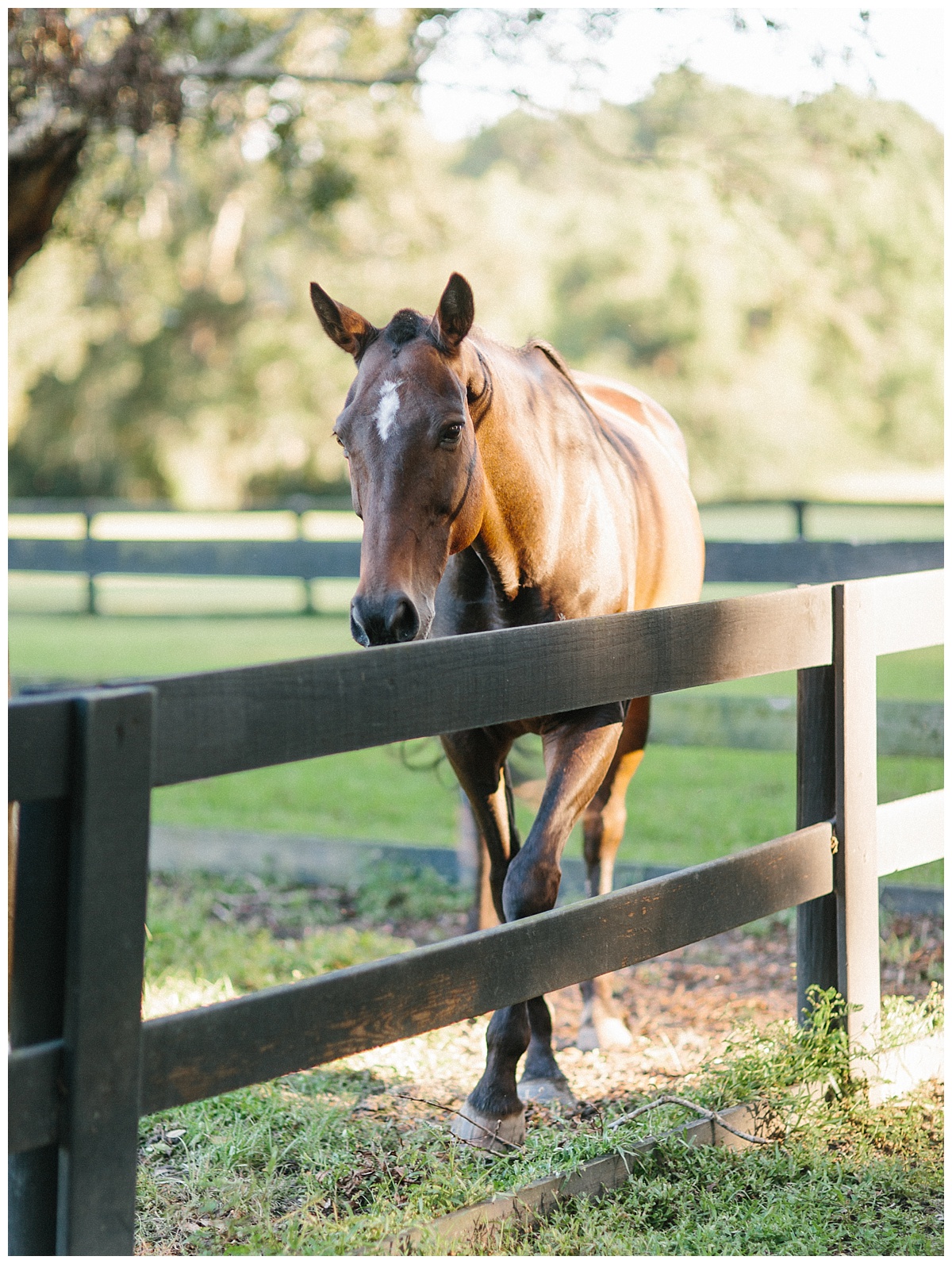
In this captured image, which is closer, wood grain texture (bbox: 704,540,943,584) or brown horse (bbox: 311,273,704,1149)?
brown horse (bbox: 311,273,704,1149)

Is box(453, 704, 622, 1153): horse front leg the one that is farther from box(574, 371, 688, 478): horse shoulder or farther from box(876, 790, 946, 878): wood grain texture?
box(574, 371, 688, 478): horse shoulder

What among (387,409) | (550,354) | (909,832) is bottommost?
(909,832)

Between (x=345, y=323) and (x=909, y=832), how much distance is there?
2191 mm

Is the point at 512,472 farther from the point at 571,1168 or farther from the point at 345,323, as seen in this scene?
the point at 571,1168

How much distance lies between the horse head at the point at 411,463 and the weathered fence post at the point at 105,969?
88 centimetres

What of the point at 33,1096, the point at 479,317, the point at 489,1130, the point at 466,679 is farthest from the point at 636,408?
the point at 479,317

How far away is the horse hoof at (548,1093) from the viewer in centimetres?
322

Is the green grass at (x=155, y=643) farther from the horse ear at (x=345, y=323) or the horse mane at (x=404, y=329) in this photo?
the horse mane at (x=404, y=329)

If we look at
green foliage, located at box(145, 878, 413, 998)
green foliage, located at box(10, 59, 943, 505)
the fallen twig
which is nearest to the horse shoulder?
green foliage, located at box(145, 878, 413, 998)

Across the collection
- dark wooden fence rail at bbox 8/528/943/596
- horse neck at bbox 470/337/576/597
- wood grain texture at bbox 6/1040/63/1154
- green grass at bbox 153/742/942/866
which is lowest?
green grass at bbox 153/742/942/866

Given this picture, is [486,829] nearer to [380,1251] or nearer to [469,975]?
[469,975]

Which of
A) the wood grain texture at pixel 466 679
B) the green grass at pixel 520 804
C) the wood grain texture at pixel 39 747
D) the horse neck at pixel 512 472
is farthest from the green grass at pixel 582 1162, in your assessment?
the green grass at pixel 520 804

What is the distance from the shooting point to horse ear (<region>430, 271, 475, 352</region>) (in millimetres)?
2717

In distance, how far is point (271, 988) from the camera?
1986mm
